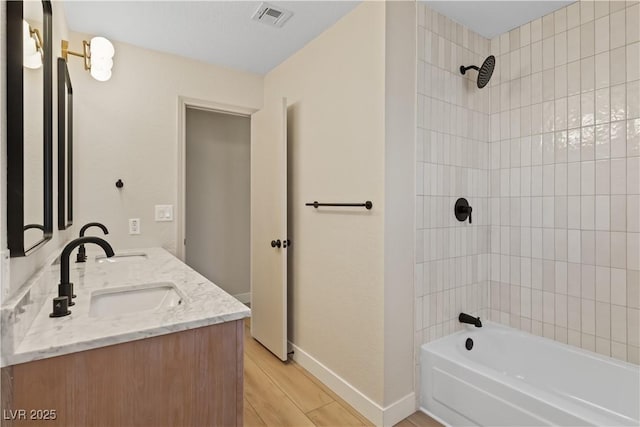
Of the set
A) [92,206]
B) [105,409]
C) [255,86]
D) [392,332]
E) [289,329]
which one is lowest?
→ [289,329]

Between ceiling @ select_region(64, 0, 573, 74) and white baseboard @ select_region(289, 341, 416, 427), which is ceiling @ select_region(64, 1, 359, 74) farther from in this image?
white baseboard @ select_region(289, 341, 416, 427)

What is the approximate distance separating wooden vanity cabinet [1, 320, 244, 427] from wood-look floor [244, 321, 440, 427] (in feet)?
3.26

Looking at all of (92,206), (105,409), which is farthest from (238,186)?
(105,409)

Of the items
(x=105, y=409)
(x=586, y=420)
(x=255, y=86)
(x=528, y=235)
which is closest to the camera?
(x=105, y=409)

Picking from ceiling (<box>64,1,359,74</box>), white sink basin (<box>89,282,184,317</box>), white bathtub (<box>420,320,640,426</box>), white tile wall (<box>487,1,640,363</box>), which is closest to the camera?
white sink basin (<box>89,282,184,317</box>)

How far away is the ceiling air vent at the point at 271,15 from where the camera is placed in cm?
199

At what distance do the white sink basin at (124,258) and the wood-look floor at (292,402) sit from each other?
1.09 m

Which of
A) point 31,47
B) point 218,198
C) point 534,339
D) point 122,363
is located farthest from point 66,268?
point 218,198

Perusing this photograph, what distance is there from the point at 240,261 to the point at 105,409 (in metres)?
3.16

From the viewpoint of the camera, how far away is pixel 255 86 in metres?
3.01

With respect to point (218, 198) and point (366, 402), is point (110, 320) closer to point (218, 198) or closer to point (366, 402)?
point (366, 402)

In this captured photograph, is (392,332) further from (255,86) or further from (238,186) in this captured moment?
(238,186)

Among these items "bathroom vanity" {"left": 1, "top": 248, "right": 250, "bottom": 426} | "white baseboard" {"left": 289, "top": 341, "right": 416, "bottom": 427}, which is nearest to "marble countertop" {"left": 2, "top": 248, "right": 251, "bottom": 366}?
"bathroom vanity" {"left": 1, "top": 248, "right": 250, "bottom": 426}

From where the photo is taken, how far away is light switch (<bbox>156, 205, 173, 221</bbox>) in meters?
2.54
